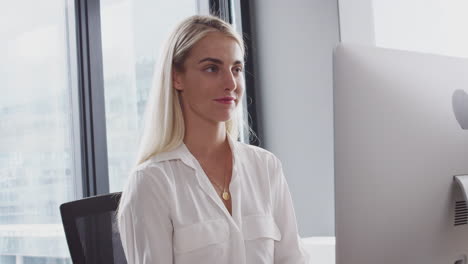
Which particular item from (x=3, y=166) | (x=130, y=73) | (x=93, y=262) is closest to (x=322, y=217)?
(x=130, y=73)

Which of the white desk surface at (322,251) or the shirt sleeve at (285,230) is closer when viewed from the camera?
the shirt sleeve at (285,230)

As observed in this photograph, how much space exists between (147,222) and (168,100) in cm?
36

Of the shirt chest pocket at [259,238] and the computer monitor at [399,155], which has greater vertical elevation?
the computer monitor at [399,155]

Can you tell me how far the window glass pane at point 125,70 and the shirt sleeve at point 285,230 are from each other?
135 cm

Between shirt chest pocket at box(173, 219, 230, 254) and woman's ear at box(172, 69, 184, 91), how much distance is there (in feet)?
1.36

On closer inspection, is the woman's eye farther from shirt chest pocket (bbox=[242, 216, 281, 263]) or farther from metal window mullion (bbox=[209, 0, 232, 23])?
metal window mullion (bbox=[209, 0, 232, 23])

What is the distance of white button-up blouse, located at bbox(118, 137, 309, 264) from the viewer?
54.9 inches

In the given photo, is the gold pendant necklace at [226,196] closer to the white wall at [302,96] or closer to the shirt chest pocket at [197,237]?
the shirt chest pocket at [197,237]

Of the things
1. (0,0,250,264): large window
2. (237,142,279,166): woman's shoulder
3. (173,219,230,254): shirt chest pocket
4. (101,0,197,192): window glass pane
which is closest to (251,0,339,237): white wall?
(101,0,197,192): window glass pane

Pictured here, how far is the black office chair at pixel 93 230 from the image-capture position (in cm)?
143

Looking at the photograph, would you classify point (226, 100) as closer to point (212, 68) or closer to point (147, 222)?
point (212, 68)

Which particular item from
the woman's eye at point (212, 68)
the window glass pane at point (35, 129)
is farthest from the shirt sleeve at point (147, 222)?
the window glass pane at point (35, 129)

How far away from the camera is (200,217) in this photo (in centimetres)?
143

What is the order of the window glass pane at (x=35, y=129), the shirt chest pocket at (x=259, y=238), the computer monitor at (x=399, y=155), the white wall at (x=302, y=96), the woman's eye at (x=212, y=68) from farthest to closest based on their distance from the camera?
the white wall at (x=302, y=96) < the window glass pane at (x=35, y=129) < the woman's eye at (x=212, y=68) < the shirt chest pocket at (x=259, y=238) < the computer monitor at (x=399, y=155)
